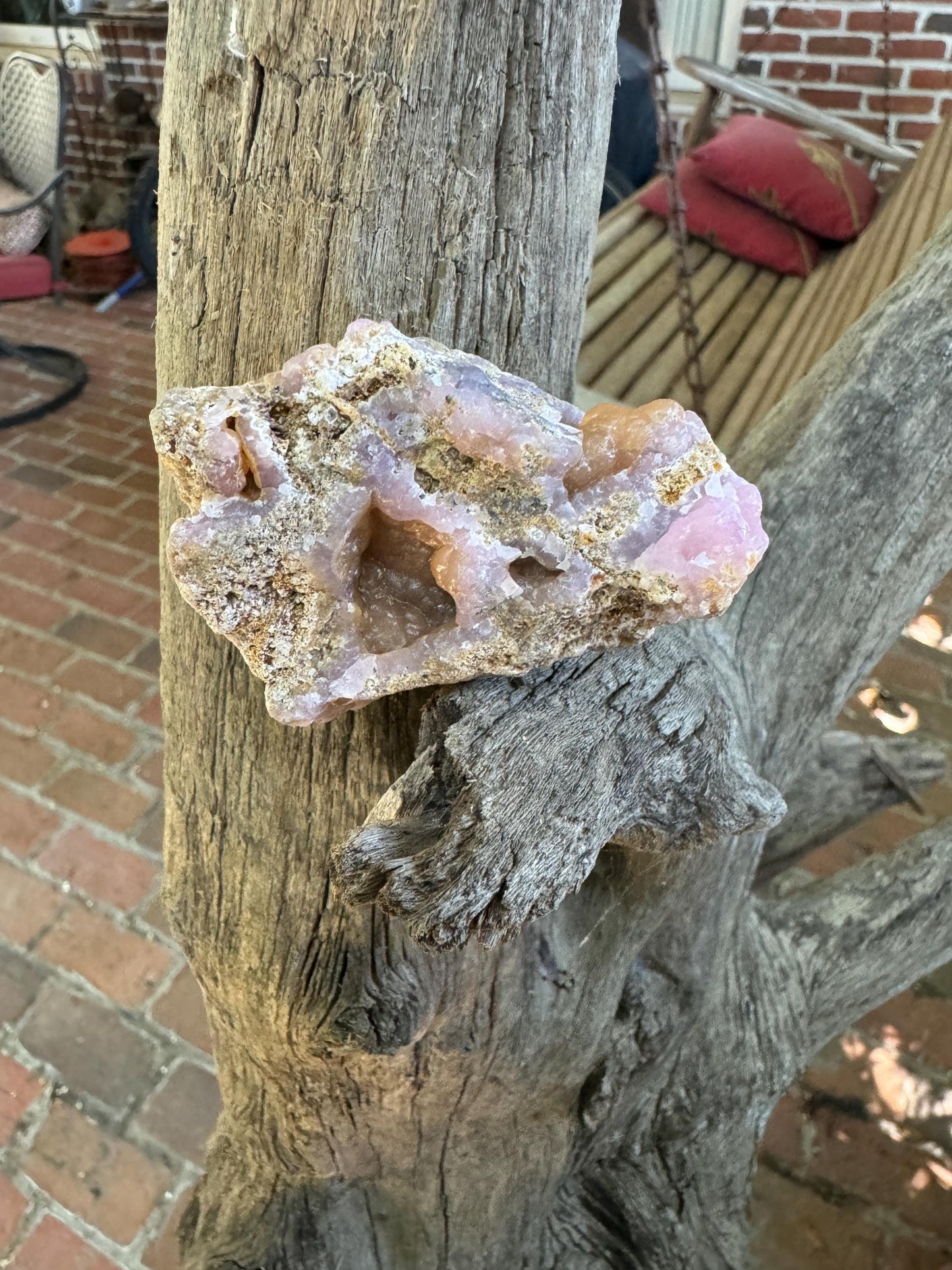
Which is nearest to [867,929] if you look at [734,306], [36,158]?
[734,306]

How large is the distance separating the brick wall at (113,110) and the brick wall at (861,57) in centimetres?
330

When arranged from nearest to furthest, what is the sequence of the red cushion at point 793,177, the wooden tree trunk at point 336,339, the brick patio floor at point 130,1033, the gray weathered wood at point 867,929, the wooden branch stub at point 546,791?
the wooden branch stub at point 546,791 < the wooden tree trunk at point 336,339 < the gray weathered wood at point 867,929 < the brick patio floor at point 130,1033 < the red cushion at point 793,177

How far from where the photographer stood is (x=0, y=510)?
3537 millimetres

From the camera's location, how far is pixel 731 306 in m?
2.80

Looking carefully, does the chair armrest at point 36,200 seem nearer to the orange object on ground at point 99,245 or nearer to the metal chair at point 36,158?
the metal chair at point 36,158

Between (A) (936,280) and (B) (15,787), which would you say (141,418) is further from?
(A) (936,280)

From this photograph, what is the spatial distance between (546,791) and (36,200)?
161 inches

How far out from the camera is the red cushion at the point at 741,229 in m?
2.95

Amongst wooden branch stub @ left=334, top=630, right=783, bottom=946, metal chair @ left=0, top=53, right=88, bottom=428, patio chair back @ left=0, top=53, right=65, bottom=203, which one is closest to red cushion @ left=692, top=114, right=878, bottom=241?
wooden branch stub @ left=334, top=630, right=783, bottom=946

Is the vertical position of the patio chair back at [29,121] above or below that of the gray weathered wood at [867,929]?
above

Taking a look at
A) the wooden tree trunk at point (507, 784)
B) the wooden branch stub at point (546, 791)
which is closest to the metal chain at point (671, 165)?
the wooden tree trunk at point (507, 784)

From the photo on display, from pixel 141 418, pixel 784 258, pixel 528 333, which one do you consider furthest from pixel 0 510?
pixel 528 333

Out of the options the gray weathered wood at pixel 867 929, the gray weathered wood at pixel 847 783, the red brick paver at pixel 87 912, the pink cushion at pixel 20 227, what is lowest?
the red brick paver at pixel 87 912

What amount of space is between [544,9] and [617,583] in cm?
46
